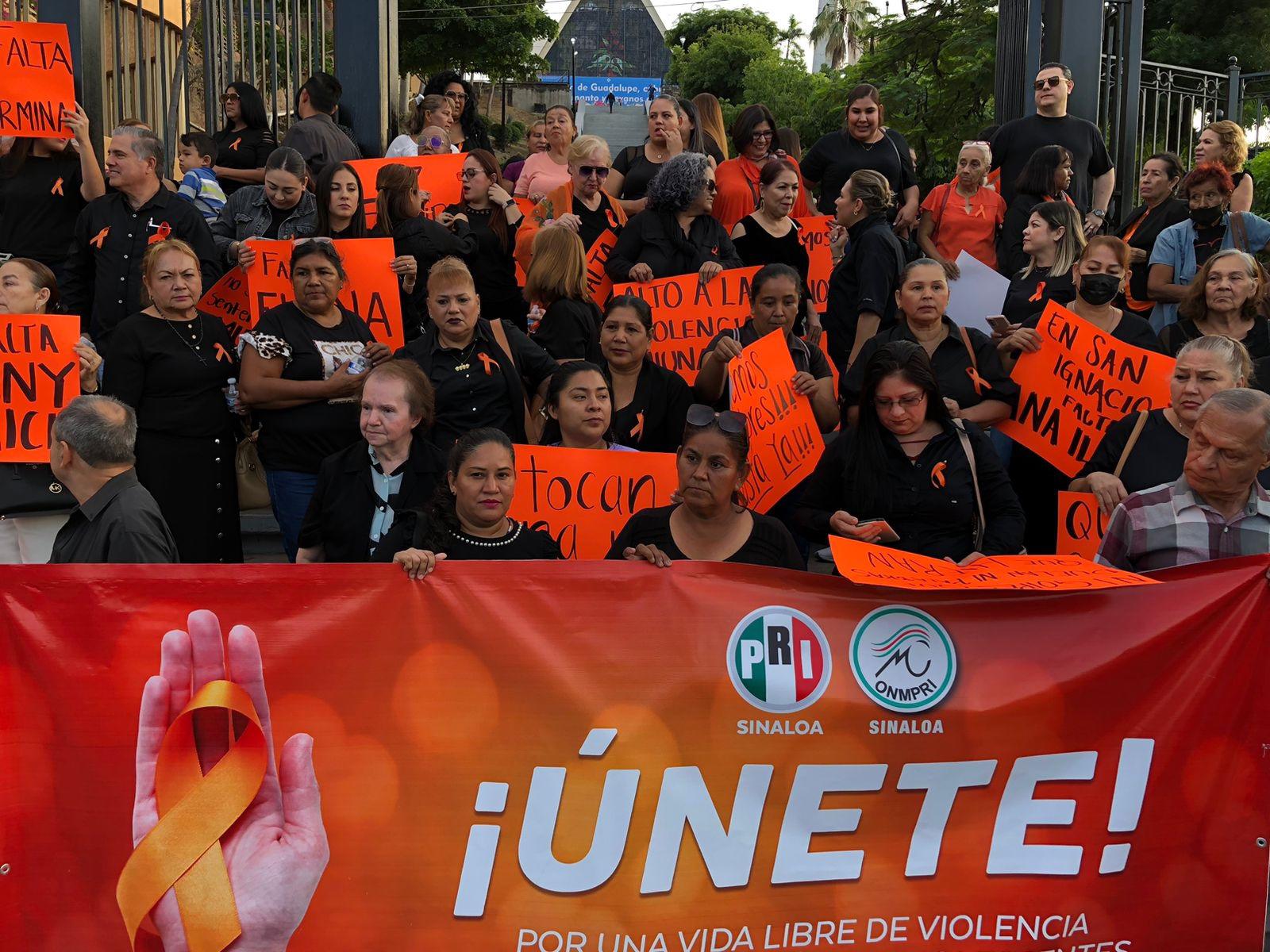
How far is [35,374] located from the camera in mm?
5965

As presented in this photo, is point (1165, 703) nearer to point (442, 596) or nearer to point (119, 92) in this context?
point (442, 596)

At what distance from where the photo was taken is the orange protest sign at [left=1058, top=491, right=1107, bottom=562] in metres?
5.75

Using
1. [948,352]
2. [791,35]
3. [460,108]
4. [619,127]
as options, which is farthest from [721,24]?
[948,352]

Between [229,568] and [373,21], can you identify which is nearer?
[229,568]

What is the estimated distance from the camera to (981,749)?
14.3ft

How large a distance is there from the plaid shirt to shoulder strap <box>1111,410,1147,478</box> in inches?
27.6

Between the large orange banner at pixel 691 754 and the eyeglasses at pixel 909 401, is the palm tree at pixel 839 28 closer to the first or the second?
the eyeglasses at pixel 909 401

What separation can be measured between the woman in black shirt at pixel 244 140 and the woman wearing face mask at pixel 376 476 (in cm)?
464

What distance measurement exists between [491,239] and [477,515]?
3.62m

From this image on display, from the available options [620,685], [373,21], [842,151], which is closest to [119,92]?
[373,21]

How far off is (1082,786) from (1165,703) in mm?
342

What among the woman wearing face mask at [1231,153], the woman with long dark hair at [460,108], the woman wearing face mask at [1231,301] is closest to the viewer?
the woman wearing face mask at [1231,301]

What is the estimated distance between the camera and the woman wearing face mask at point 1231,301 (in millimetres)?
6480

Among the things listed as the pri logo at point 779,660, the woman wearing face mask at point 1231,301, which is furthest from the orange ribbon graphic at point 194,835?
the woman wearing face mask at point 1231,301
